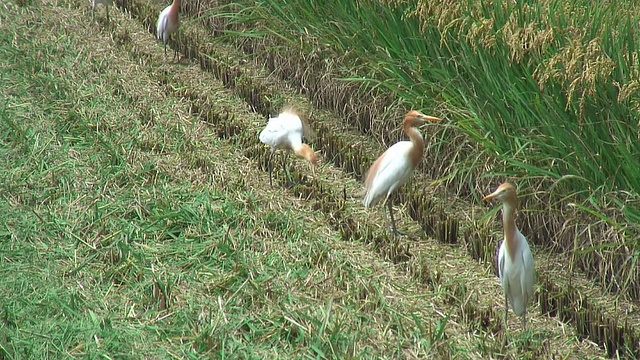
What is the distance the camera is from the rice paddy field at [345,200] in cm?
391

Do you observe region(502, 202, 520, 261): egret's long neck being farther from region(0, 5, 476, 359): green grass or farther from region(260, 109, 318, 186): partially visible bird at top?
region(260, 109, 318, 186): partially visible bird at top

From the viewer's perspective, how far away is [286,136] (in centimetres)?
536

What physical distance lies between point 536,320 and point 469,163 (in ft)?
4.00

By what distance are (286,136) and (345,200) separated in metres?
0.51

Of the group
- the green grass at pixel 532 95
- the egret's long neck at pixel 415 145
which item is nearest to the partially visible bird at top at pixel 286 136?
the green grass at pixel 532 95

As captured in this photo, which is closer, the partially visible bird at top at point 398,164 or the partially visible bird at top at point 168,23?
the partially visible bird at top at point 398,164

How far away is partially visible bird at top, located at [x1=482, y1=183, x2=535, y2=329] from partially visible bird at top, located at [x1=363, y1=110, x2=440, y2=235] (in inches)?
38.3

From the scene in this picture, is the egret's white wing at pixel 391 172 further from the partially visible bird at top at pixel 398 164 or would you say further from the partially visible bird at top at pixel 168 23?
the partially visible bird at top at pixel 168 23

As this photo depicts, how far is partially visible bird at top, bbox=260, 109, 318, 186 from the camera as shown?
5.28 meters

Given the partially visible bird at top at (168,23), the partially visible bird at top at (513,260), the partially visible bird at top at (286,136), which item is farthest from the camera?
the partially visible bird at top at (168,23)

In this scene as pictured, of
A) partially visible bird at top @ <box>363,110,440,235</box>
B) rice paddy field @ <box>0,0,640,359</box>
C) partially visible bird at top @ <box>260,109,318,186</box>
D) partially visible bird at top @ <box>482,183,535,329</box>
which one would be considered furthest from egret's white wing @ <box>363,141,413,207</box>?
partially visible bird at top @ <box>482,183,535,329</box>

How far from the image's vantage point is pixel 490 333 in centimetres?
396

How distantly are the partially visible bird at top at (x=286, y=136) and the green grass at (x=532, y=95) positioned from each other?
0.51 metres

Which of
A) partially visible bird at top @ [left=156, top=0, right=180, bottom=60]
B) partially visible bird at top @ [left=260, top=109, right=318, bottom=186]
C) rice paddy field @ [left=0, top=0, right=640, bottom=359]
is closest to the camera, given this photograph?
rice paddy field @ [left=0, top=0, right=640, bottom=359]
